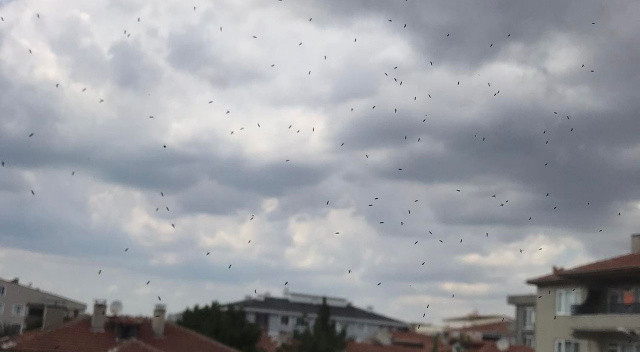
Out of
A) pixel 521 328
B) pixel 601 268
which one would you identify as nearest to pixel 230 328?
pixel 601 268

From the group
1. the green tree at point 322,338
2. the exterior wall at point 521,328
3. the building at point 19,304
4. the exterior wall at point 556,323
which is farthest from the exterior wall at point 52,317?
the building at point 19,304

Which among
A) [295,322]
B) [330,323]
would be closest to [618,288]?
[330,323]

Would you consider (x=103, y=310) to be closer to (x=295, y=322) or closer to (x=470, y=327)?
(x=295, y=322)

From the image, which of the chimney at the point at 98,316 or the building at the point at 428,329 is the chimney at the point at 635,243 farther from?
the building at the point at 428,329

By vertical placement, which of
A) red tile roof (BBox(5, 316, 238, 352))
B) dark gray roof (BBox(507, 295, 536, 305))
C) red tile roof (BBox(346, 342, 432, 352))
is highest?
dark gray roof (BBox(507, 295, 536, 305))

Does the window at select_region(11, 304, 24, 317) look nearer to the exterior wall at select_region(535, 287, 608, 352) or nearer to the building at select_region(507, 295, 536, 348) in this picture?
the building at select_region(507, 295, 536, 348)

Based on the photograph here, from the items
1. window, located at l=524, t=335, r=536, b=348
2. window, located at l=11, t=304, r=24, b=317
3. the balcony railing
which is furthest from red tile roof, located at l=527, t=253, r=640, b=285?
window, located at l=11, t=304, r=24, b=317

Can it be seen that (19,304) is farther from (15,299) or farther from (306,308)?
(306,308)
